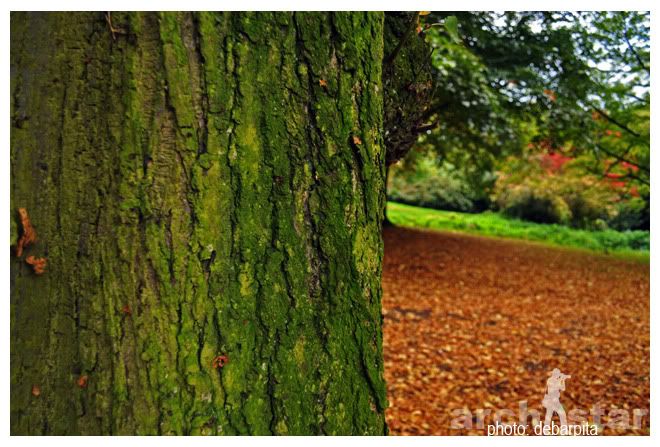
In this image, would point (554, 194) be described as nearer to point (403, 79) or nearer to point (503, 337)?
point (503, 337)

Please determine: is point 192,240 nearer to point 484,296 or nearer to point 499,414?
point 499,414

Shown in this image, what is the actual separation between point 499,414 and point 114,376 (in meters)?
3.28

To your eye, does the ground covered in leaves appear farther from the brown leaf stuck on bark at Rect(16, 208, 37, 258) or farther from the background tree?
the brown leaf stuck on bark at Rect(16, 208, 37, 258)

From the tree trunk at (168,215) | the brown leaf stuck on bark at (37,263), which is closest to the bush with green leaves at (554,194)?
the tree trunk at (168,215)

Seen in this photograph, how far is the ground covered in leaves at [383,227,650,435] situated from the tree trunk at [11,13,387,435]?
8.99 feet

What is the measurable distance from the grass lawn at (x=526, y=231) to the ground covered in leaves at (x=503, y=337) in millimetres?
4503

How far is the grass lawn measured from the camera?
14.7 meters

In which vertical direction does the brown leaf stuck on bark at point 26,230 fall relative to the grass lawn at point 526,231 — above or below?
above

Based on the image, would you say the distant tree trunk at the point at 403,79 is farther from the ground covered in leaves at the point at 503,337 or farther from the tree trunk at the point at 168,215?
the ground covered in leaves at the point at 503,337

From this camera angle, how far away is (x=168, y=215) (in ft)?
3.91

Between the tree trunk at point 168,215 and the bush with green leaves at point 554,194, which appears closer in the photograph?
the tree trunk at point 168,215

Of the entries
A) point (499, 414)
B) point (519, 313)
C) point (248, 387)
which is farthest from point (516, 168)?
point (248, 387)

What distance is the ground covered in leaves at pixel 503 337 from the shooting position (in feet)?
13.5

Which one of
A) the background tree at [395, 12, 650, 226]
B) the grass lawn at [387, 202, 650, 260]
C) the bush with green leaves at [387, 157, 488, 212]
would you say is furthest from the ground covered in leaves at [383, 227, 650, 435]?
the bush with green leaves at [387, 157, 488, 212]
